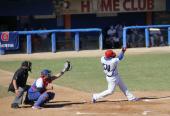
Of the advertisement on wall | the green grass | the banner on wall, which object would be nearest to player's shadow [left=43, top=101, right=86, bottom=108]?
the green grass

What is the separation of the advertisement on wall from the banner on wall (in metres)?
5.72

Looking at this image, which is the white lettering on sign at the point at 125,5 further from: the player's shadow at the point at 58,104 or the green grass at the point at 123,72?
the player's shadow at the point at 58,104

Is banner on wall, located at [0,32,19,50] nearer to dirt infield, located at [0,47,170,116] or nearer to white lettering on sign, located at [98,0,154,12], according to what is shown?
white lettering on sign, located at [98,0,154,12]

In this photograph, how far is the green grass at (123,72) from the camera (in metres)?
17.6

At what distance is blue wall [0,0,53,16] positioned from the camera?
30.5 meters

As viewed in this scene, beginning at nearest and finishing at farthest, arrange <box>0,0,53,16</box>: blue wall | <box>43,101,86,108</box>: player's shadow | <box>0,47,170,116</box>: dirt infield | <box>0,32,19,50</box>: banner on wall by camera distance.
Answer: <box>0,47,170,116</box>: dirt infield → <box>43,101,86,108</box>: player's shadow → <box>0,32,19,50</box>: banner on wall → <box>0,0,53,16</box>: blue wall

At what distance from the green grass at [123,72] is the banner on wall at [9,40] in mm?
2554

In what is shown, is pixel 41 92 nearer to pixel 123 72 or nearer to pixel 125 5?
pixel 123 72

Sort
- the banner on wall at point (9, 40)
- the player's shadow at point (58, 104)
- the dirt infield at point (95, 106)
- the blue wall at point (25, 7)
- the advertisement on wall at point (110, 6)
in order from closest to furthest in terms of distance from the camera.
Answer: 1. the dirt infield at point (95, 106)
2. the player's shadow at point (58, 104)
3. the banner on wall at point (9, 40)
4. the blue wall at point (25, 7)
5. the advertisement on wall at point (110, 6)

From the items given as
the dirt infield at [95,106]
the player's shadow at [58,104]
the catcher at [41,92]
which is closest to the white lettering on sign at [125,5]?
the dirt infield at [95,106]

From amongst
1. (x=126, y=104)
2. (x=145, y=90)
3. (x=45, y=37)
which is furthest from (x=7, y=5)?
(x=126, y=104)

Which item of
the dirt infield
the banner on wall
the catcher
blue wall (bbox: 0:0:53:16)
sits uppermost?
blue wall (bbox: 0:0:53:16)

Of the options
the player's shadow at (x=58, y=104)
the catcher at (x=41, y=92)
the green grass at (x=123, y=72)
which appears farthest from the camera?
the green grass at (x=123, y=72)

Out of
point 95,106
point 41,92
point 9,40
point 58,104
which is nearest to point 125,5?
point 9,40
